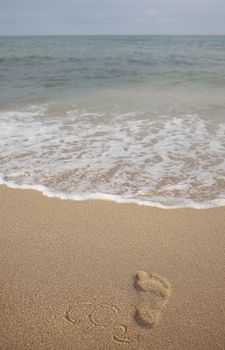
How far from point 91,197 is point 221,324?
1759 millimetres

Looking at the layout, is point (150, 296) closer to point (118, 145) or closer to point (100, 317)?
point (100, 317)

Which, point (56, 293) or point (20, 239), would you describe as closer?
point (56, 293)

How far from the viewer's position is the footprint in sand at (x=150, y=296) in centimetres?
194

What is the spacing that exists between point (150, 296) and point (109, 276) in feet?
1.04

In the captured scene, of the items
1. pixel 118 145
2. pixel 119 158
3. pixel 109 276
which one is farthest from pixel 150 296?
pixel 118 145

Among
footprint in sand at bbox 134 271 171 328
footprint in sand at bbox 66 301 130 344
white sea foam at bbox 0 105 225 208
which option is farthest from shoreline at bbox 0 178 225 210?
footprint in sand at bbox 66 301 130 344

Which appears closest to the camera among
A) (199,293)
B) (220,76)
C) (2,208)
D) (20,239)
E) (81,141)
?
(199,293)

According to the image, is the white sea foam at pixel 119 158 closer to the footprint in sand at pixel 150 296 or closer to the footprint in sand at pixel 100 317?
the footprint in sand at pixel 150 296

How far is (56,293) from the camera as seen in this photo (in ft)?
6.98

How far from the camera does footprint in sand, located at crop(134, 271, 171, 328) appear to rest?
6.37 feet

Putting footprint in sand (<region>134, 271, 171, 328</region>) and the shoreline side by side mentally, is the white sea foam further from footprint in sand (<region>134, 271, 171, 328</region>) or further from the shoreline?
footprint in sand (<region>134, 271, 171, 328</region>)

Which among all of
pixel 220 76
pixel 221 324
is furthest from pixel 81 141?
pixel 220 76

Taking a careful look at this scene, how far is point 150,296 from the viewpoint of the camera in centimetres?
211

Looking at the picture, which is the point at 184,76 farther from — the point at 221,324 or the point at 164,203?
the point at 221,324
